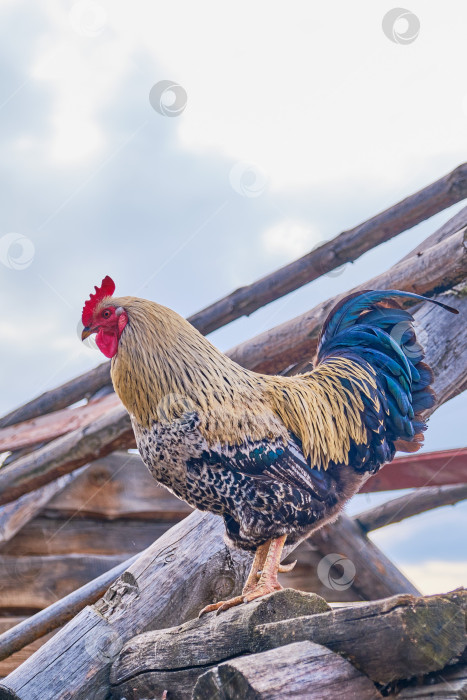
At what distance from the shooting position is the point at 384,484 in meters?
3.61

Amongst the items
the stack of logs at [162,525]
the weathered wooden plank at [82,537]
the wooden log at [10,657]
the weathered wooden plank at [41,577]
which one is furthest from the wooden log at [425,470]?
the wooden log at [10,657]

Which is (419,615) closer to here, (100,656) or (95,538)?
(100,656)

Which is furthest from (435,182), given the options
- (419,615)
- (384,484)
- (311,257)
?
(419,615)

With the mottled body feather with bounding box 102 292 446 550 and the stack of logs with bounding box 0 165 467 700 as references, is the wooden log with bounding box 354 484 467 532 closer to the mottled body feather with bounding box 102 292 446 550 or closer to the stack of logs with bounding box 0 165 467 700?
the stack of logs with bounding box 0 165 467 700


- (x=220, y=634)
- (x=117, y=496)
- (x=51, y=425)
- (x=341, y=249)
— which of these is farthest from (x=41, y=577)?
(x=220, y=634)

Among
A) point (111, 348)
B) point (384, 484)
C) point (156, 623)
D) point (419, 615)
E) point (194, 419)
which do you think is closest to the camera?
point (419, 615)

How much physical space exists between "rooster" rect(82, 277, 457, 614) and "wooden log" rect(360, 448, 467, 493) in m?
1.10

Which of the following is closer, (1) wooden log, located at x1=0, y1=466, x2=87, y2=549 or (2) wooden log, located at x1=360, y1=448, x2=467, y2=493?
(2) wooden log, located at x1=360, y1=448, x2=467, y2=493

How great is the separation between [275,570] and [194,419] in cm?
49

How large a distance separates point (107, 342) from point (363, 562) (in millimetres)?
2689

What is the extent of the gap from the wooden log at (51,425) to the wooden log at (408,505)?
1.74 metres

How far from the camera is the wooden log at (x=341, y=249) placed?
3.31 metres

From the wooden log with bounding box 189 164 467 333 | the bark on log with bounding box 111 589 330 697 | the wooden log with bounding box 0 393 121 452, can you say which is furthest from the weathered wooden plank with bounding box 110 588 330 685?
the wooden log with bounding box 189 164 467 333

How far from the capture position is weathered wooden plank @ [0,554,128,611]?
160 inches
